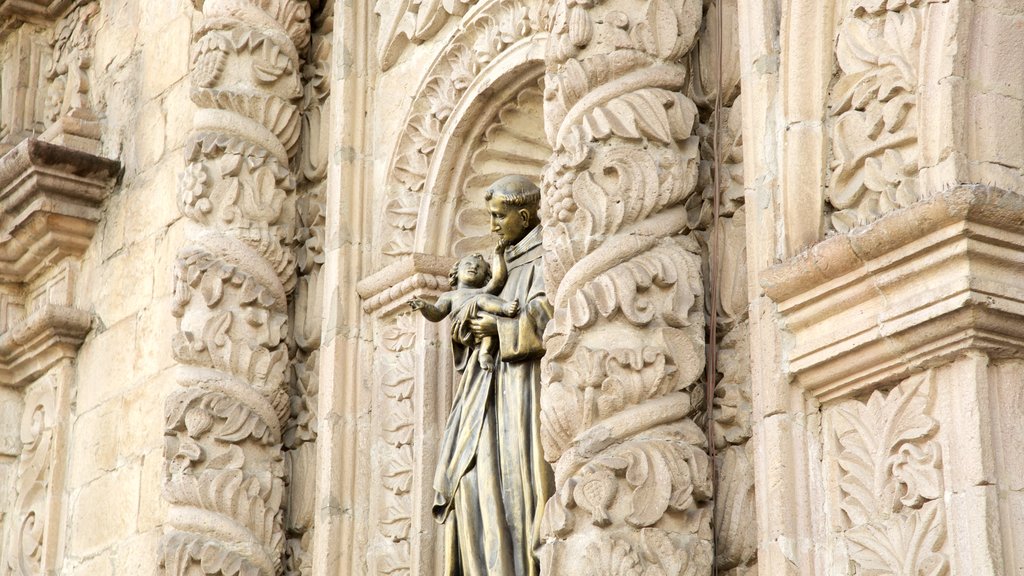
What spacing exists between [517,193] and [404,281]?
2.57 ft

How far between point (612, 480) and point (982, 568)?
106 centimetres

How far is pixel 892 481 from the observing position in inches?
164

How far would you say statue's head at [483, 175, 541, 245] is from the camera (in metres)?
5.57

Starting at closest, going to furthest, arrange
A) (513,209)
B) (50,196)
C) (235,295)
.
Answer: (513,209) < (235,295) < (50,196)

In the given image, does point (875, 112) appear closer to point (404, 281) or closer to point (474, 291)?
point (474, 291)

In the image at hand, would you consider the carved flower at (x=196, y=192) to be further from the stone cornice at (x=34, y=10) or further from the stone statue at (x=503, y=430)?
the stone cornice at (x=34, y=10)

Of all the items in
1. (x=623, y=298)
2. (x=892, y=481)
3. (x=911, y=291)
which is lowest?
(x=892, y=481)

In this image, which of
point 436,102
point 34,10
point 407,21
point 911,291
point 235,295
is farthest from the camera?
point 34,10

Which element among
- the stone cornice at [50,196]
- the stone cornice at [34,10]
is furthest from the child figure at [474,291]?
the stone cornice at [34,10]

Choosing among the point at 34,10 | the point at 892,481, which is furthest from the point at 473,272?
the point at 34,10

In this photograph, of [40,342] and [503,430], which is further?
[40,342]

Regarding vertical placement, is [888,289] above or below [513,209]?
below

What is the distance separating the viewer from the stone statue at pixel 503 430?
5312 millimetres

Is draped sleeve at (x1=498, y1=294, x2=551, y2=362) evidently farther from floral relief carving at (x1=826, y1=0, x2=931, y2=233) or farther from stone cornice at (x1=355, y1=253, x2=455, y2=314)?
floral relief carving at (x1=826, y1=0, x2=931, y2=233)
